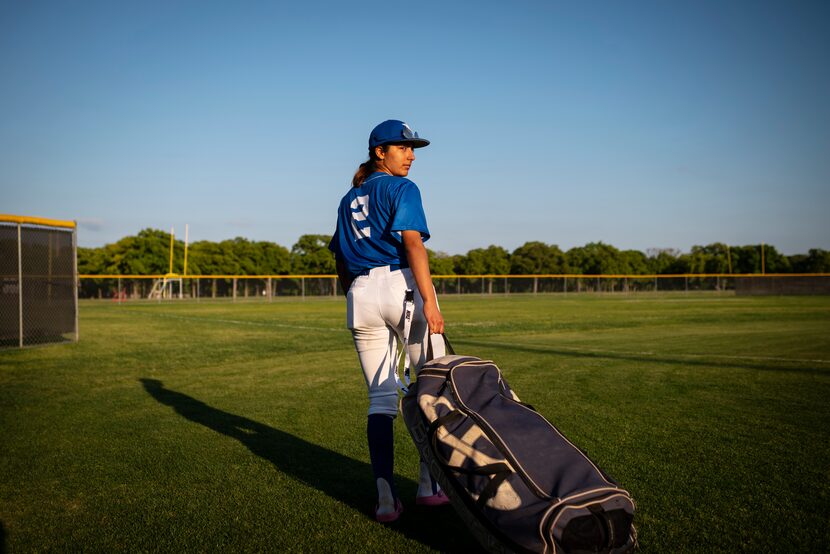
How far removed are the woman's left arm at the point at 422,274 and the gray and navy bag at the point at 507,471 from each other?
0.32 m

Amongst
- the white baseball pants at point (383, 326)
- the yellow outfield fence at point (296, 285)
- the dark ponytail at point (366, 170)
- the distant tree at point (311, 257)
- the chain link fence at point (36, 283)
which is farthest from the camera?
the distant tree at point (311, 257)

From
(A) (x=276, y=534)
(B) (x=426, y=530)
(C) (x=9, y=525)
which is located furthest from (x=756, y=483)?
(C) (x=9, y=525)

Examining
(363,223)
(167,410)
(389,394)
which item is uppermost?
(363,223)

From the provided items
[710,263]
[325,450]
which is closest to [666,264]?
[710,263]

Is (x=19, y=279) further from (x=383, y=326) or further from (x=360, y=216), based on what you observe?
(x=383, y=326)

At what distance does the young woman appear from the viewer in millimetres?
3109

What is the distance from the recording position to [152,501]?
3.33 metres

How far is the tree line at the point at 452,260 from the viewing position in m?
69.3

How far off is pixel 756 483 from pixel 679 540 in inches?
41.3

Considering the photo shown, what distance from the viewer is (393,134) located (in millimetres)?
3332

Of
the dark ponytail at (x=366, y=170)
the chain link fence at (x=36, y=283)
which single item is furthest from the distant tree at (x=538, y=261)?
the dark ponytail at (x=366, y=170)

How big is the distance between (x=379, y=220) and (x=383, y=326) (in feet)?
1.84

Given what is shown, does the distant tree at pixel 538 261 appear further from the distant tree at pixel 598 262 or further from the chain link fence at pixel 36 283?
the chain link fence at pixel 36 283

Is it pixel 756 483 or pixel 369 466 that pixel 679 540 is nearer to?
pixel 756 483
